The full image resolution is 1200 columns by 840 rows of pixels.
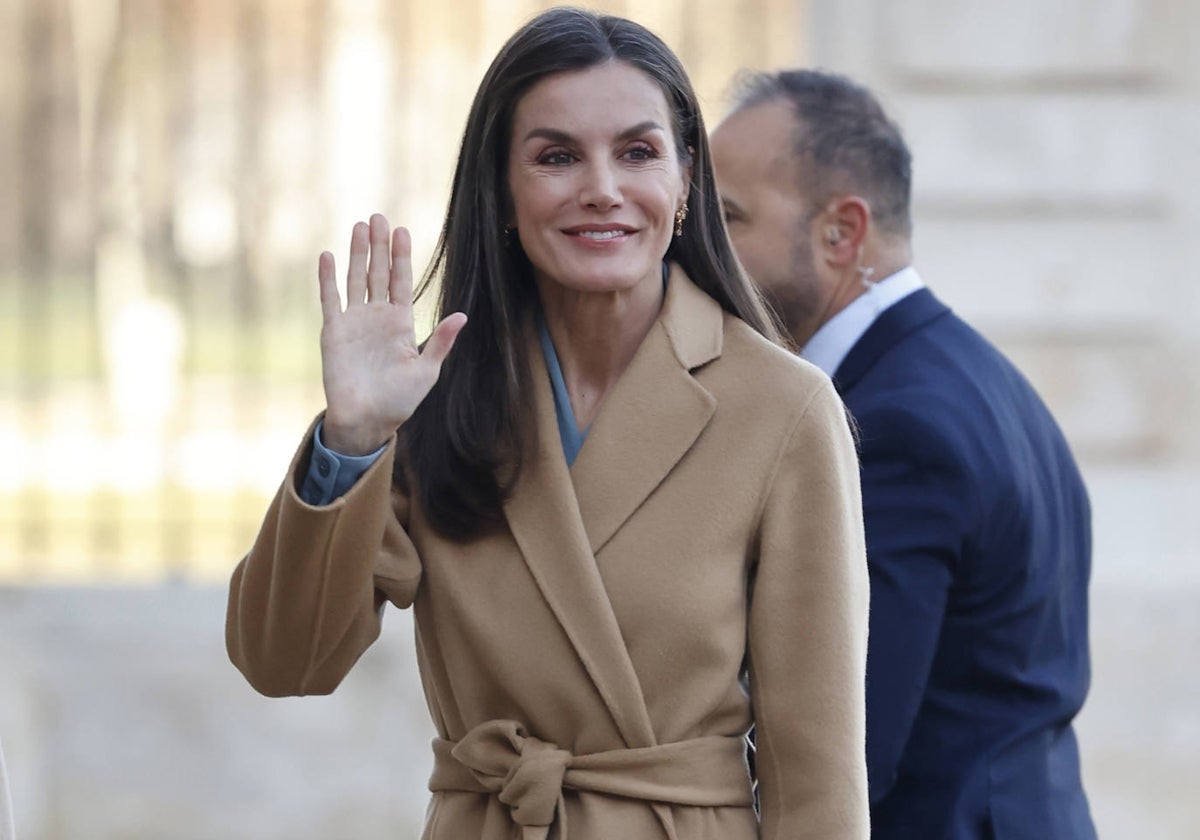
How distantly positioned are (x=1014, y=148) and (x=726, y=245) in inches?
139

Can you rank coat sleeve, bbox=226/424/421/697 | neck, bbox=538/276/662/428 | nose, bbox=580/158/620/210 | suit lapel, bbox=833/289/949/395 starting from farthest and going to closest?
suit lapel, bbox=833/289/949/395
neck, bbox=538/276/662/428
nose, bbox=580/158/620/210
coat sleeve, bbox=226/424/421/697

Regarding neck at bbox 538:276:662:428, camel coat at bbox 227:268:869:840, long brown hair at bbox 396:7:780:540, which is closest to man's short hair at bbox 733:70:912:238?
long brown hair at bbox 396:7:780:540

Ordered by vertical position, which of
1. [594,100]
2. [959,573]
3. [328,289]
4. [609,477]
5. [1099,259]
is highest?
[594,100]

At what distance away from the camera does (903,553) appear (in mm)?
2938

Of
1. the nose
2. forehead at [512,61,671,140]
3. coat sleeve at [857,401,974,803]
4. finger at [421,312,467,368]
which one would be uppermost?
forehead at [512,61,671,140]

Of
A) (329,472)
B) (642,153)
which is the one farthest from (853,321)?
(329,472)

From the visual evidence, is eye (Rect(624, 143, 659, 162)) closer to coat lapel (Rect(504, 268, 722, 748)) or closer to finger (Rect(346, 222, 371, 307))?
coat lapel (Rect(504, 268, 722, 748))

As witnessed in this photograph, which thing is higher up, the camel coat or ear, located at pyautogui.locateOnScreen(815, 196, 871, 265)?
ear, located at pyautogui.locateOnScreen(815, 196, 871, 265)

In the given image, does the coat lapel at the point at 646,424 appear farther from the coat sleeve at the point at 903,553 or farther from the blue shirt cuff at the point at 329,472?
the coat sleeve at the point at 903,553

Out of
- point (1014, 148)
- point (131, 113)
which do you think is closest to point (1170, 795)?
point (1014, 148)

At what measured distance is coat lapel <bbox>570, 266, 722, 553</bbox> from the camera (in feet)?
8.13

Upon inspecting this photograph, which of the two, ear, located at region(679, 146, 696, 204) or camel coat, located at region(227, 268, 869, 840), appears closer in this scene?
camel coat, located at region(227, 268, 869, 840)

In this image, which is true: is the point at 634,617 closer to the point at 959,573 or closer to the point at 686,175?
the point at 686,175

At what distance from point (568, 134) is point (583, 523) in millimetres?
486
